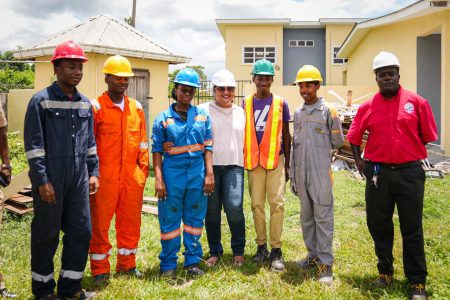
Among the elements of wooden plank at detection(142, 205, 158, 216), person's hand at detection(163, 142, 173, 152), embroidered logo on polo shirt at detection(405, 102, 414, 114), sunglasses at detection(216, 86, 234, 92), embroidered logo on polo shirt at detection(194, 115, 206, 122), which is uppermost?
sunglasses at detection(216, 86, 234, 92)

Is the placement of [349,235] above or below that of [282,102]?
below

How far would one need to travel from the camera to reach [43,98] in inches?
123

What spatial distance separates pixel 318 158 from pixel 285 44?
2325 centimetres

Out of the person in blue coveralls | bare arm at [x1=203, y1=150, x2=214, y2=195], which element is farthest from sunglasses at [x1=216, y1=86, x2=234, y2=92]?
bare arm at [x1=203, y1=150, x2=214, y2=195]

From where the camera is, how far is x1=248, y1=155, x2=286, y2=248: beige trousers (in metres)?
4.21

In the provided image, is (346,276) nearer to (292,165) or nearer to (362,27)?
(292,165)

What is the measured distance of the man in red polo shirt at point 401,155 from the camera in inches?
133

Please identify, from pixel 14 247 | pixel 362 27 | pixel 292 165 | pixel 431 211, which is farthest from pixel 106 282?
pixel 362 27

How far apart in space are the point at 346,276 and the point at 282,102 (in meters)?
1.93

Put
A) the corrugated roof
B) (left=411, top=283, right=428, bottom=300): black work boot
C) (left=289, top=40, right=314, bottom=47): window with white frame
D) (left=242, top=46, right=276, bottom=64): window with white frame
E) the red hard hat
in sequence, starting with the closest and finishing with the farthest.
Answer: the red hard hat
(left=411, top=283, right=428, bottom=300): black work boot
the corrugated roof
(left=242, top=46, right=276, bottom=64): window with white frame
(left=289, top=40, right=314, bottom=47): window with white frame

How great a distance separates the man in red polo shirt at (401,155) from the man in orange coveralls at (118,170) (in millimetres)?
2245

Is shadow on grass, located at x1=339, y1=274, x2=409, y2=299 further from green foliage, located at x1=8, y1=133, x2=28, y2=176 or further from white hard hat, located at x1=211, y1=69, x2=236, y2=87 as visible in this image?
green foliage, located at x1=8, y1=133, x2=28, y2=176

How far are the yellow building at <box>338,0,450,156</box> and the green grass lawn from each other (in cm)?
567

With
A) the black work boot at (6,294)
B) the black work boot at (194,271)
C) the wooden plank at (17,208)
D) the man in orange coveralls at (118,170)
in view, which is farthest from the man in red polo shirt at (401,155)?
the wooden plank at (17,208)
